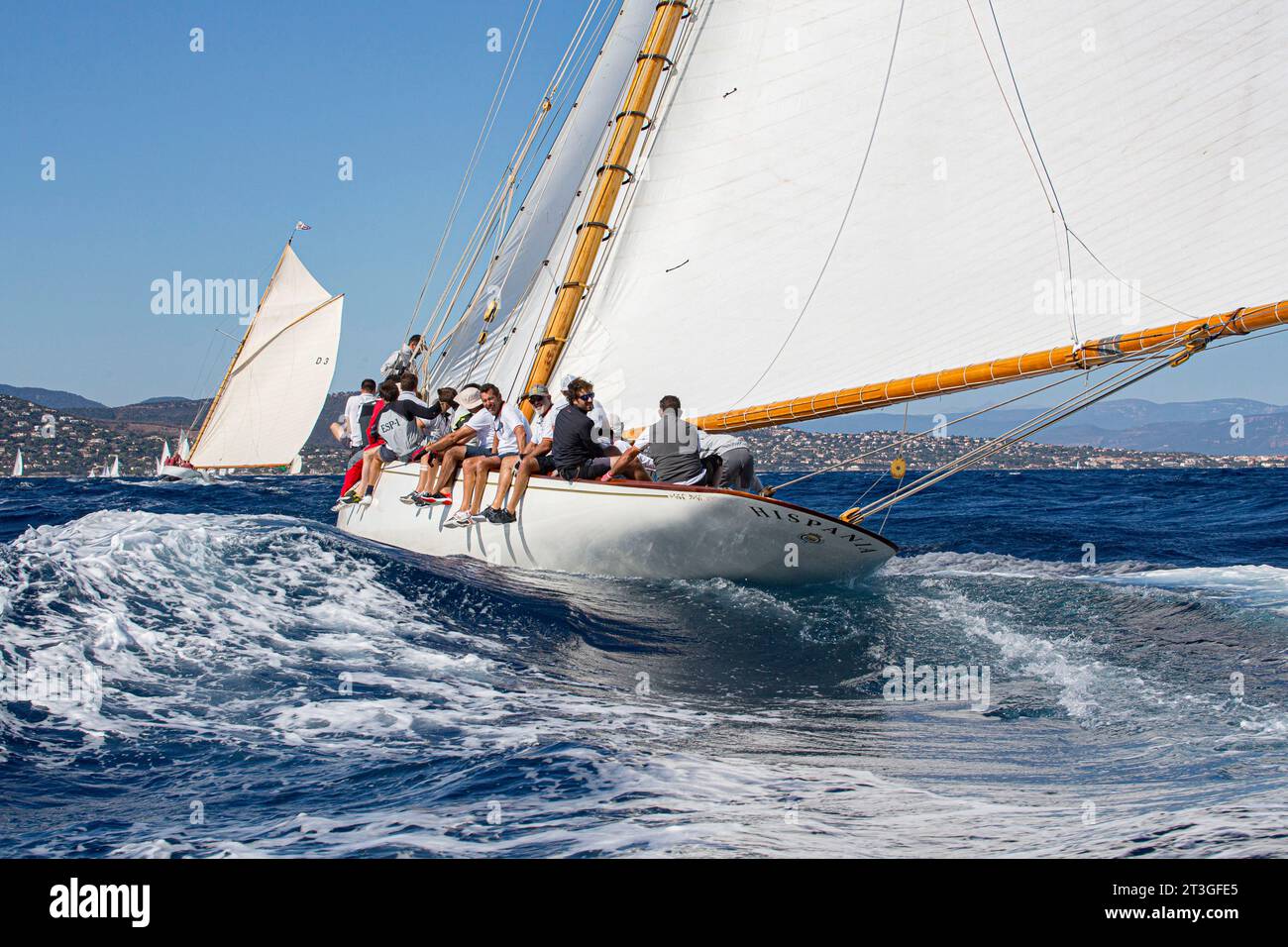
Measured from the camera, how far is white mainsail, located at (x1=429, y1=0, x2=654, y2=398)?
15.2m

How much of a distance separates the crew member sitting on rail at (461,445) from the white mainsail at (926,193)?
4.68ft

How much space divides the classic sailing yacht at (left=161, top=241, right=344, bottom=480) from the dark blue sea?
44600 millimetres

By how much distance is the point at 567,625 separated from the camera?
8852mm

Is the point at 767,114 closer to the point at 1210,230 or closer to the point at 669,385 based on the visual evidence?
the point at 669,385

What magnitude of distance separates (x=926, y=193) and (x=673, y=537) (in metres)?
4.52

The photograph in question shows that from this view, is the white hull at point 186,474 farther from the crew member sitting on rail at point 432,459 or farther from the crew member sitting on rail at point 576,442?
the crew member sitting on rail at point 576,442

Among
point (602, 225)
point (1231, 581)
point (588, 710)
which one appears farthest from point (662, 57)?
point (588, 710)

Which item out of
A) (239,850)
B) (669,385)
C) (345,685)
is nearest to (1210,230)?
(669,385)

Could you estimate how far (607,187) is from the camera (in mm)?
13312

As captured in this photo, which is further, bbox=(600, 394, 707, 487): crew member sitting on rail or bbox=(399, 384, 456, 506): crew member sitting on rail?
bbox=(399, 384, 456, 506): crew member sitting on rail

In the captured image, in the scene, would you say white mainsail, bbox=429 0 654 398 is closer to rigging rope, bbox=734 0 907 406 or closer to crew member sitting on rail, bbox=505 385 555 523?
crew member sitting on rail, bbox=505 385 555 523

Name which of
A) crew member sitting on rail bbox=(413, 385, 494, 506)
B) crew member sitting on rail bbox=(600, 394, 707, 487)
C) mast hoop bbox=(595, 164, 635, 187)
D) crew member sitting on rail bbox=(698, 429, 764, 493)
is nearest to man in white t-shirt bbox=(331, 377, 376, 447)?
crew member sitting on rail bbox=(413, 385, 494, 506)

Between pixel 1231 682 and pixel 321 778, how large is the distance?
604 centimetres

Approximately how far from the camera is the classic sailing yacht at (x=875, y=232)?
8875 mm
